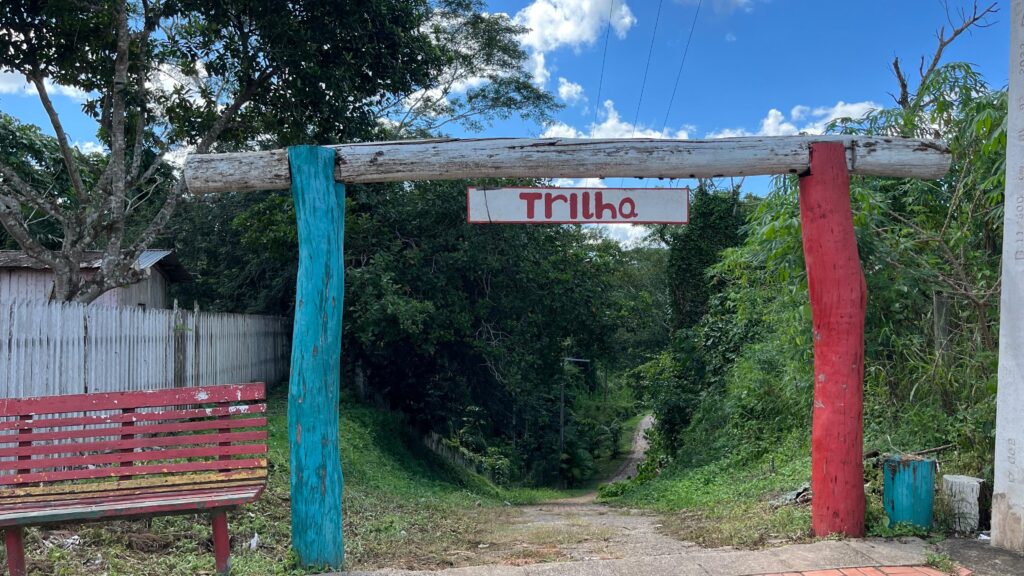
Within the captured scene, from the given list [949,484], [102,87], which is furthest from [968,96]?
[102,87]

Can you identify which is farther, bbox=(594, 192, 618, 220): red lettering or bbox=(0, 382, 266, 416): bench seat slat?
bbox=(594, 192, 618, 220): red lettering

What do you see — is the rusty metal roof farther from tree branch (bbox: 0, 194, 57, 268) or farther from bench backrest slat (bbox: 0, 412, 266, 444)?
bench backrest slat (bbox: 0, 412, 266, 444)

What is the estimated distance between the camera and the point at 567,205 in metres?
5.27

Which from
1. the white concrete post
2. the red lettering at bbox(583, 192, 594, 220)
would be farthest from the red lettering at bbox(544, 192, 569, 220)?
the white concrete post

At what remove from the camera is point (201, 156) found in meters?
4.98

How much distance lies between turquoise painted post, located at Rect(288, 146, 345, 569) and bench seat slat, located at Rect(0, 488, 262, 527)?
44 cm

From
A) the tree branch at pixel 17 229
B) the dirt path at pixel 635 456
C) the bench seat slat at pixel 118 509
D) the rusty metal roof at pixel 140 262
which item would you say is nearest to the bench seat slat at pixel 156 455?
the bench seat slat at pixel 118 509

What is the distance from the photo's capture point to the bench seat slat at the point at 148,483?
470 centimetres

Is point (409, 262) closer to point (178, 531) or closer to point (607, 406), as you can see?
point (178, 531)

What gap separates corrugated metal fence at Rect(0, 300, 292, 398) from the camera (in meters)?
6.46

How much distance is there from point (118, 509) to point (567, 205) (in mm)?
3283

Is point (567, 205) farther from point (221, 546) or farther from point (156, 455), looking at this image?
point (156, 455)

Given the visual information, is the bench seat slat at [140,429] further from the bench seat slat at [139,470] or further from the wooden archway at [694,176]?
the wooden archway at [694,176]

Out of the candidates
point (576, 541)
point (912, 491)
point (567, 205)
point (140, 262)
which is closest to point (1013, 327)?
point (912, 491)
